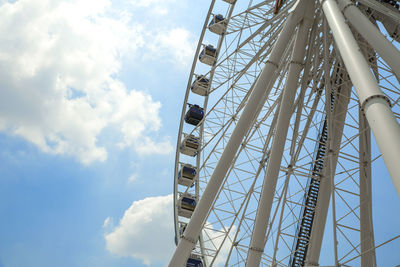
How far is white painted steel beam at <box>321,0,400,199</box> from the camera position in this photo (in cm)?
643

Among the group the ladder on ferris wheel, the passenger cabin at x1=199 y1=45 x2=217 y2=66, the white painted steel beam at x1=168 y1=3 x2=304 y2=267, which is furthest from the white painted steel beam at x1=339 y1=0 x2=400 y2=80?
the passenger cabin at x1=199 y1=45 x2=217 y2=66

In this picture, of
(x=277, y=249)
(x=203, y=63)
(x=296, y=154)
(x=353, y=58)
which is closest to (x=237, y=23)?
(x=203, y=63)

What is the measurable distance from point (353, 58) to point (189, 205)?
1600cm

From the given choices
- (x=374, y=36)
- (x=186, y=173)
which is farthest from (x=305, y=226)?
(x=374, y=36)

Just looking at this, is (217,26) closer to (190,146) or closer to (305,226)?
(190,146)

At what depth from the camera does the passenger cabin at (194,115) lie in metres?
24.1

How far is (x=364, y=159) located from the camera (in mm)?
14805

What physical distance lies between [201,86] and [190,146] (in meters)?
3.58

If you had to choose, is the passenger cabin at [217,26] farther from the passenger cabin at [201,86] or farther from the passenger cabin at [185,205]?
the passenger cabin at [185,205]

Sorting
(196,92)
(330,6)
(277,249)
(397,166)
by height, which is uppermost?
(196,92)

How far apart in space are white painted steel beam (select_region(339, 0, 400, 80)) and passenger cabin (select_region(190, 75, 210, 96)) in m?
14.2

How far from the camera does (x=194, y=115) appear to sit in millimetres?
24141

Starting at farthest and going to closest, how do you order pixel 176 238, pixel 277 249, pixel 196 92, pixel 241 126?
pixel 196 92 < pixel 176 238 < pixel 277 249 < pixel 241 126

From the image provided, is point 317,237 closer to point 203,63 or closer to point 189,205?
point 189,205
